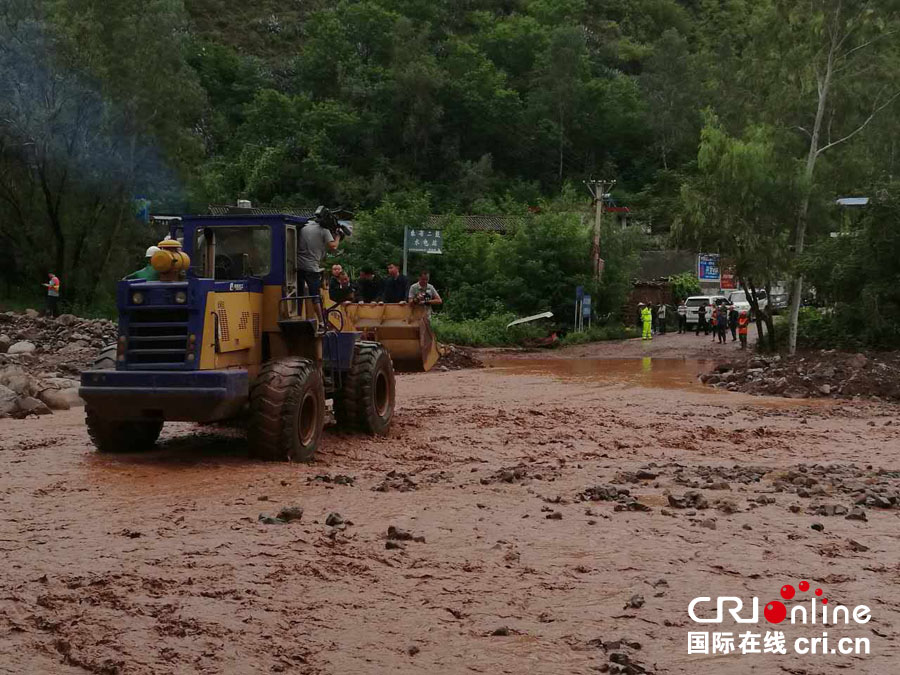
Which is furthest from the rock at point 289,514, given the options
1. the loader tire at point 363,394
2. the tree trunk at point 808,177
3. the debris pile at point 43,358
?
the tree trunk at point 808,177

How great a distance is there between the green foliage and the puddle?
→ 24245mm

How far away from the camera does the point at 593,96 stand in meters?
96.9

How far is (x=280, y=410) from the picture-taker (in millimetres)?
11508

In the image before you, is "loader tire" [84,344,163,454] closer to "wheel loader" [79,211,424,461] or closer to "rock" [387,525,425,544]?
"wheel loader" [79,211,424,461]

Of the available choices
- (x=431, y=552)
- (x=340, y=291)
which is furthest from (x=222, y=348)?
(x=431, y=552)

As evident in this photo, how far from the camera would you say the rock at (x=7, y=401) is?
660 inches

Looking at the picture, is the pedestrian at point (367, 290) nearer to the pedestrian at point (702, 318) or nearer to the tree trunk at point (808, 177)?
the tree trunk at point (808, 177)

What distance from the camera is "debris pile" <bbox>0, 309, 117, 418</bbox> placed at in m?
17.4

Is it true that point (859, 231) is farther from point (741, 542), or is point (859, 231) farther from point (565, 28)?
point (565, 28)

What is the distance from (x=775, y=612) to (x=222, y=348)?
6.68 metres

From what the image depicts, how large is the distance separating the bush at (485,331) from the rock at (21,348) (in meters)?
16.0

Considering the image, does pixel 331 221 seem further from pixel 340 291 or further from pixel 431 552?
pixel 431 552

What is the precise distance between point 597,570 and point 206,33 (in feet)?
435

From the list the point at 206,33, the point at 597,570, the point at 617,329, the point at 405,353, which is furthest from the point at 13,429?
the point at 206,33
